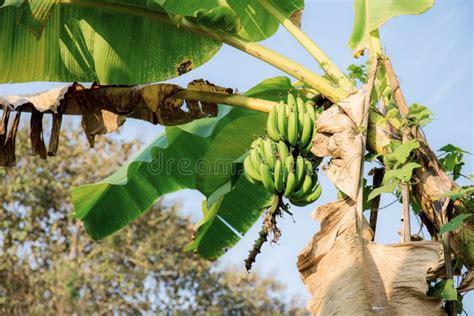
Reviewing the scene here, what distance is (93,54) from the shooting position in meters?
2.92

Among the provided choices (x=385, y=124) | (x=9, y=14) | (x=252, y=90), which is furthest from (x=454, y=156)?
(x=9, y=14)

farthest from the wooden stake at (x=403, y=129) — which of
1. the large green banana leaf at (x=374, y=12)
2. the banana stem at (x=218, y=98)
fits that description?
the banana stem at (x=218, y=98)

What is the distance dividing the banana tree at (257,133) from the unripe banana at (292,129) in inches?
1.0

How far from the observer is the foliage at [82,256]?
8836mm

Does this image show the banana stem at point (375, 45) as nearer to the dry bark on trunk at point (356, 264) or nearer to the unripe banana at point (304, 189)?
the dry bark on trunk at point (356, 264)

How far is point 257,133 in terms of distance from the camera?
287 centimetres

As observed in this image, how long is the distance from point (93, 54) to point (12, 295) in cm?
671

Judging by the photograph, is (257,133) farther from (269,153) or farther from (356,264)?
(356,264)

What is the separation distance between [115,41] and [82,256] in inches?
263

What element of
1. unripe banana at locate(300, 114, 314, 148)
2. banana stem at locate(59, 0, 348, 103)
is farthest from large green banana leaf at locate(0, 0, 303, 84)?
unripe banana at locate(300, 114, 314, 148)

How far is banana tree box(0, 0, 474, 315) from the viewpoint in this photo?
79.3 inches

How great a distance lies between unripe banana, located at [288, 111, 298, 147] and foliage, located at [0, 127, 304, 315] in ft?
22.8

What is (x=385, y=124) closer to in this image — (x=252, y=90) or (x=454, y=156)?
(x=454, y=156)

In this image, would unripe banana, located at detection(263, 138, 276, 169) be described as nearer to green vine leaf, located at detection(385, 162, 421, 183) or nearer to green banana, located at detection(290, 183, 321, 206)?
green banana, located at detection(290, 183, 321, 206)
